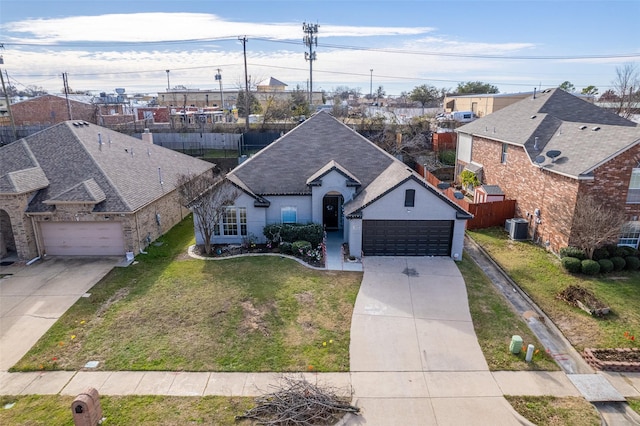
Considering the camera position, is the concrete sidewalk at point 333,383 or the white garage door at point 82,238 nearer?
the concrete sidewalk at point 333,383

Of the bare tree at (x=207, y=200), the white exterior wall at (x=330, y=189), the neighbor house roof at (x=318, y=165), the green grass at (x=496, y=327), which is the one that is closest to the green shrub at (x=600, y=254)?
the green grass at (x=496, y=327)

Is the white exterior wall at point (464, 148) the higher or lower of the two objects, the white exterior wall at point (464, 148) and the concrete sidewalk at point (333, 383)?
the higher

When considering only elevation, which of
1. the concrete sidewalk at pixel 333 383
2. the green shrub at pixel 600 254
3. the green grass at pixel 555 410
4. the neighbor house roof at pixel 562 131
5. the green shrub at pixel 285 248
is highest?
the neighbor house roof at pixel 562 131

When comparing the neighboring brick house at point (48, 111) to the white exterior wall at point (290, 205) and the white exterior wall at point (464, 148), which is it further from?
the white exterior wall at point (464, 148)

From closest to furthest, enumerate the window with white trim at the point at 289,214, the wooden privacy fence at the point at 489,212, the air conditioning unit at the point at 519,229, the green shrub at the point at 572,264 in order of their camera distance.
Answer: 1. the green shrub at the point at 572,264
2. the window with white trim at the point at 289,214
3. the air conditioning unit at the point at 519,229
4. the wooden privacy fence at the point at 489,212

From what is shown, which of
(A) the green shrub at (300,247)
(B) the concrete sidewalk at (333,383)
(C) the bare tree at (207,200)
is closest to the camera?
(B) the concrete sidewalk at (333,383)

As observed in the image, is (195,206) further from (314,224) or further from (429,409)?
(429,409)

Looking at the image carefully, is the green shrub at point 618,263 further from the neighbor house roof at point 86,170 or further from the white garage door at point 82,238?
the white garage door at point 82,238

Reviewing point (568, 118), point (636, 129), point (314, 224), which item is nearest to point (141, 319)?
point (314, 224)
